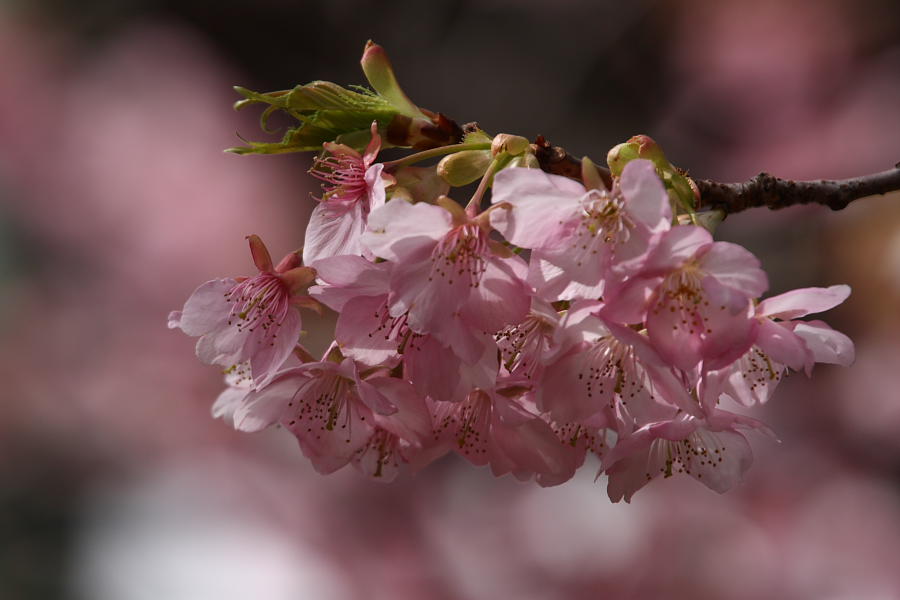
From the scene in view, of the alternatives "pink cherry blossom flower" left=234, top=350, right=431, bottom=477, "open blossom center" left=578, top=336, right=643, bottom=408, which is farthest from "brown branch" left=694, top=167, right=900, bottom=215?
"pink cherry blossom flower" left=234, top=350, right=431, bottom=477

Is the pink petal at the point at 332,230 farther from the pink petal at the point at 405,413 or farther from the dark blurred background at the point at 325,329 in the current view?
the dark blurred background at the point at 325,329

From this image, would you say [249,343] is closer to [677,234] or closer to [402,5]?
[677,234]

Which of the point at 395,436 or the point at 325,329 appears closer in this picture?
the point at 395,436

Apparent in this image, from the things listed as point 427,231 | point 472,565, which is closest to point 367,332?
point 427,231

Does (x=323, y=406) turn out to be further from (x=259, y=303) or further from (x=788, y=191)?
(x=788, y=191)

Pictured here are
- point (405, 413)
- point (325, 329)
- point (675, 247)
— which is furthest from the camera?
point (325, 329)

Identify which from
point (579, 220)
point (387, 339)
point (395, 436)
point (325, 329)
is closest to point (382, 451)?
point (395, 436)

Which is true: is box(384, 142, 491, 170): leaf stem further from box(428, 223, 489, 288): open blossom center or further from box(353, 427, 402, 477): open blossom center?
box(353, 427, 402, 477): open blossom center
